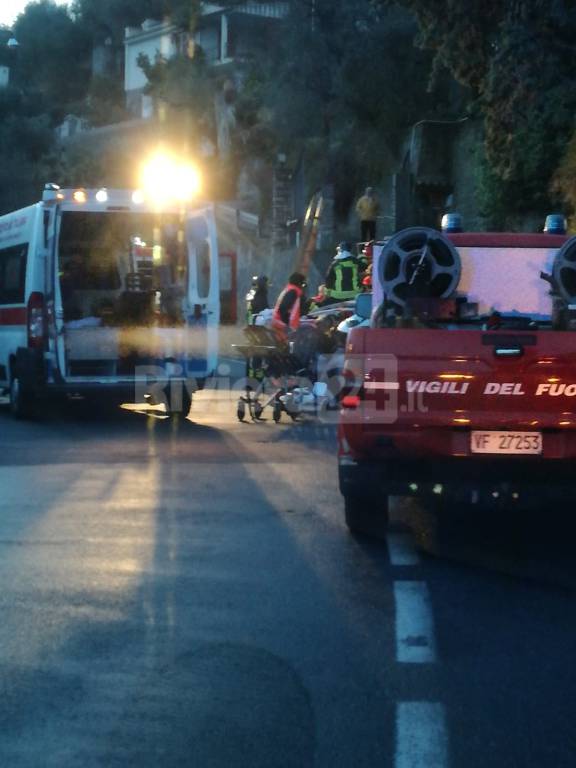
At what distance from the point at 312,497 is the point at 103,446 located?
4.08 metres

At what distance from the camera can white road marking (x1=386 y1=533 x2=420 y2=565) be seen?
27.4ft

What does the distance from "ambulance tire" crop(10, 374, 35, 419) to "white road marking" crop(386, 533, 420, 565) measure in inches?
346

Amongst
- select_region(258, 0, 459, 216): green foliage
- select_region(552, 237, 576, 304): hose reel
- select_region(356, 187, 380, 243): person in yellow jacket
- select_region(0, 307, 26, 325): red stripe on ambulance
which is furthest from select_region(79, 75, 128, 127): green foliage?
select_region(552, 237, 576, 304): hose reel

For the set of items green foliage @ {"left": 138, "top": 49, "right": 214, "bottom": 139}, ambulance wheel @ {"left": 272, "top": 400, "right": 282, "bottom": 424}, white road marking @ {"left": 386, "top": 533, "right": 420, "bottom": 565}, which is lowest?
white road marking @ {"left": 386, "top": 533, "right": 420, "bottom": 565}

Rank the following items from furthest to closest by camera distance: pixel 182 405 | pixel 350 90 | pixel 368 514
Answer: pixel 350 90 → pixel 182 405 → pixel 368 514

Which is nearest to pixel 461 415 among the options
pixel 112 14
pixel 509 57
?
pixel 509 57

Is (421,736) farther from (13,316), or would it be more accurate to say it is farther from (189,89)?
(189,89)

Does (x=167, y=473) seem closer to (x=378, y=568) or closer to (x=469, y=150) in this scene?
(x=378, y=568)

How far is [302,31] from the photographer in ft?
114

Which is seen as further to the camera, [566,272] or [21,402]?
[21,402]

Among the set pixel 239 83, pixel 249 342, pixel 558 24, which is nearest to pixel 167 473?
pixel 249 342

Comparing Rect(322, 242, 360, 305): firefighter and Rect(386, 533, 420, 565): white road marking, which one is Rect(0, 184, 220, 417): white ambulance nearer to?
Rect(322, 242, 360, 305): firefighter

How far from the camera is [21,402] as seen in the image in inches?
683

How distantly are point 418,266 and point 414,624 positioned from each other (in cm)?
318
